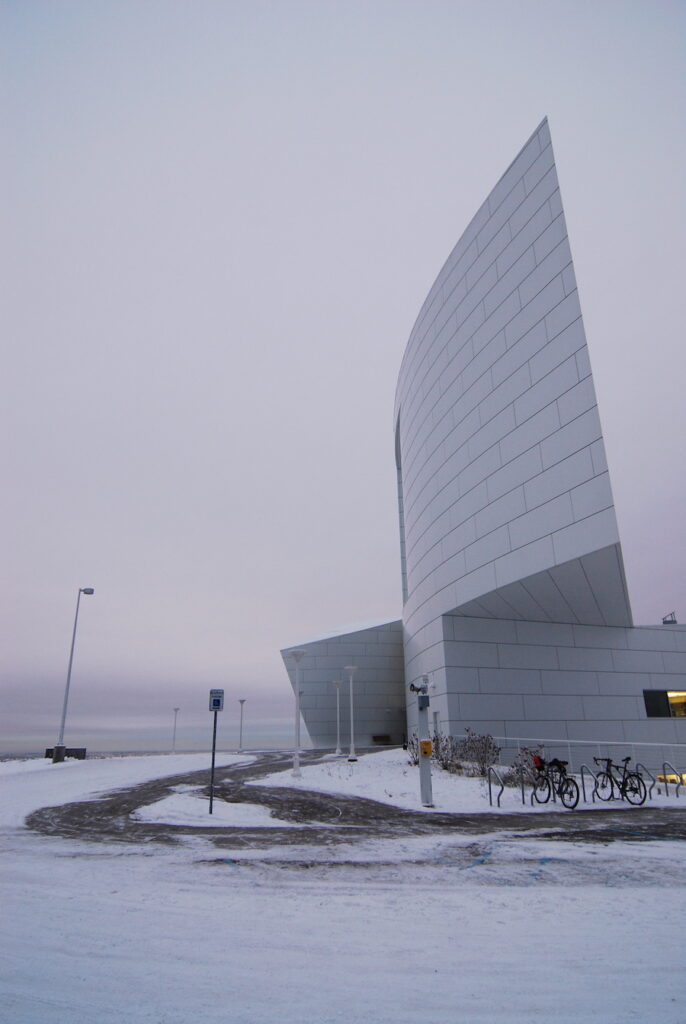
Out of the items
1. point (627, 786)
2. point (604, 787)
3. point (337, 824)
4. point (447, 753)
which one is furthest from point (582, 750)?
point (337, 824)

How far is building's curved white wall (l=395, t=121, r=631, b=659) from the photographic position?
62.5ft

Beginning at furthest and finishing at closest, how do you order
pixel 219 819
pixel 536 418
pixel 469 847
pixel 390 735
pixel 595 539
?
pixel 390 735
pixel 536 418
pixel 595 539
pixel 219 819
pixel 469 847

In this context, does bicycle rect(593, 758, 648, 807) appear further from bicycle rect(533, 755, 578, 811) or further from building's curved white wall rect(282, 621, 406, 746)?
building's curved white wall rect(282, 621, 406, 746)

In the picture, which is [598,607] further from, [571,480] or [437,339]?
[437,339]

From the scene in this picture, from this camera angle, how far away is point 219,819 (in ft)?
38.4

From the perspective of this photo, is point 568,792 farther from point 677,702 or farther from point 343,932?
point 677,702

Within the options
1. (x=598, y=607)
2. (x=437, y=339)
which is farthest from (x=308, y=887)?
(x=437, y=339)

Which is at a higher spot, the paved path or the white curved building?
the white curved building

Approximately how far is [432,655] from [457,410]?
418 inches

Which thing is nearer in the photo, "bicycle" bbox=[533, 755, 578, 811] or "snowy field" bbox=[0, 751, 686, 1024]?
"snowy field" bbox=[0, 751, 686, 1024]

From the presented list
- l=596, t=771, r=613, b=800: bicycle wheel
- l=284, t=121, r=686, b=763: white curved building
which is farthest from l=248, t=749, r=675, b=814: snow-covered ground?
l=284, t=121, r=686, b=763: white curved building

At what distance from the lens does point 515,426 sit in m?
21.8

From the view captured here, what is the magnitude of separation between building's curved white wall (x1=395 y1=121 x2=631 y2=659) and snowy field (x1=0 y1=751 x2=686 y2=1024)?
11.9 m

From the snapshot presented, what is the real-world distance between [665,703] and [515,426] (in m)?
14.0
